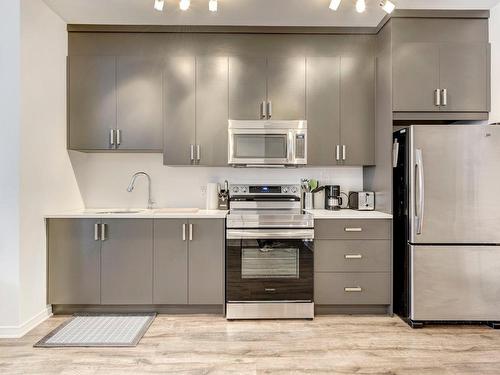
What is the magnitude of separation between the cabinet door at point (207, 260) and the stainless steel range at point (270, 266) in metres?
0.08

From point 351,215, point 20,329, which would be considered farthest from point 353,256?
point 20,329

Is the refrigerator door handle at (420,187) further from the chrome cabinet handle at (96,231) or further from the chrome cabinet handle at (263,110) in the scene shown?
the chrome cabinet handle at (96,231)

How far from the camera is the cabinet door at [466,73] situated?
2855mm

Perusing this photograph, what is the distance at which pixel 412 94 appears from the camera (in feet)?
9.44

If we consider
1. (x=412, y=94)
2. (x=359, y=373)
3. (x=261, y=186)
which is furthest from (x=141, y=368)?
(x=412, y=94)

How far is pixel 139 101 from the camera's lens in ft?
10.3

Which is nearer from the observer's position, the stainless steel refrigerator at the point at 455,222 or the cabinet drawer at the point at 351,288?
the stainless steel refrigerator at the point at 455,222

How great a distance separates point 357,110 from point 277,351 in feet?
7.31

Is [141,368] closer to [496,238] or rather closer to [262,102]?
[262,102]

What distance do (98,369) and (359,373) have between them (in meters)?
1.61

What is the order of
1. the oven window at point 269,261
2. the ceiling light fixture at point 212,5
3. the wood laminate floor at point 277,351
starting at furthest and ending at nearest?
the oven window at point 269,261 < the ceiling light fixture at point 212,5 < the wood laminate floor at point 277,351

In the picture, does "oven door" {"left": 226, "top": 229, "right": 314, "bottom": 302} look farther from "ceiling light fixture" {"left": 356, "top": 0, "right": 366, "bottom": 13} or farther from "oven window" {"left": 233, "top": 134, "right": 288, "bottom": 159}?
"ceiling light fixture" {"left": 356, "top": 0, "right": 366, "bottom": 13}

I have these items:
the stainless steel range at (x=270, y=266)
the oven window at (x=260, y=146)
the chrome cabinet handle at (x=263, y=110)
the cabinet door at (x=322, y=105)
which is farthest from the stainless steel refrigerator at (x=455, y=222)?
the chrome cabinet handle at (x=263, y=110)

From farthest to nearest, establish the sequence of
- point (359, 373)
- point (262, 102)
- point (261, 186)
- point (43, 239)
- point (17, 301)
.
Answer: point (261, 186) < point (262, 102) < point (43, 239) < point (17, 301) < point (359, 373)
